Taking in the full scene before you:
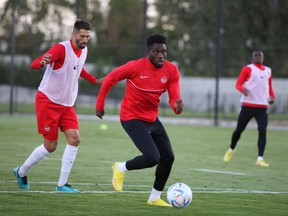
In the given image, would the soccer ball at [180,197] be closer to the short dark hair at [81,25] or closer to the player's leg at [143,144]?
the player's leg at [143,144]

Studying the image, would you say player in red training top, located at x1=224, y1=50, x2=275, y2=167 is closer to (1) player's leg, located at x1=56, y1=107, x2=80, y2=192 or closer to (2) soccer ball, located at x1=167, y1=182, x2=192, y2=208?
(1) player's leg, located at x1=56, y1=107, x2=80, y2=192

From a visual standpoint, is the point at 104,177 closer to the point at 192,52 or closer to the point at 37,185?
the point at 37,185

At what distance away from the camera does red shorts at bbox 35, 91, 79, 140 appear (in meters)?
10.5

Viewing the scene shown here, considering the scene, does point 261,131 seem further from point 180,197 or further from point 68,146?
point 180,197

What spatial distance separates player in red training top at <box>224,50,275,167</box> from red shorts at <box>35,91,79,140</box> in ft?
20.1

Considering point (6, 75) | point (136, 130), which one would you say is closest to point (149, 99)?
point (136, 130)

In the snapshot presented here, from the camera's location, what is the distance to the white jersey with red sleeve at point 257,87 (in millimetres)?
16234

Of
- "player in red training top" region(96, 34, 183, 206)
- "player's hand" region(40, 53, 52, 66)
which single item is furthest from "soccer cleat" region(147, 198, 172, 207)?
"player's hand" region(40, 53, 52, 66)

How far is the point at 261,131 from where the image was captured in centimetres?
1595

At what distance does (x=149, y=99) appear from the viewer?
976 cm

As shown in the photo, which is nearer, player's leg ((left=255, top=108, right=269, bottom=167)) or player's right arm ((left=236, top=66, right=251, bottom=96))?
player's leg ((left=255, top=108, right=269, bottom=167))

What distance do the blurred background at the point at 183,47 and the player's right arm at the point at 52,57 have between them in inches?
772

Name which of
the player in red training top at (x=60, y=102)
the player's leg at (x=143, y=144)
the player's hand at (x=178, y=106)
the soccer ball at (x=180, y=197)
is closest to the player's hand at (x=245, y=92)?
the player in red training top at (x=60, y=102)

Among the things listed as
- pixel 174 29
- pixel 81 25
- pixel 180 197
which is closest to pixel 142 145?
pixel 180 197
